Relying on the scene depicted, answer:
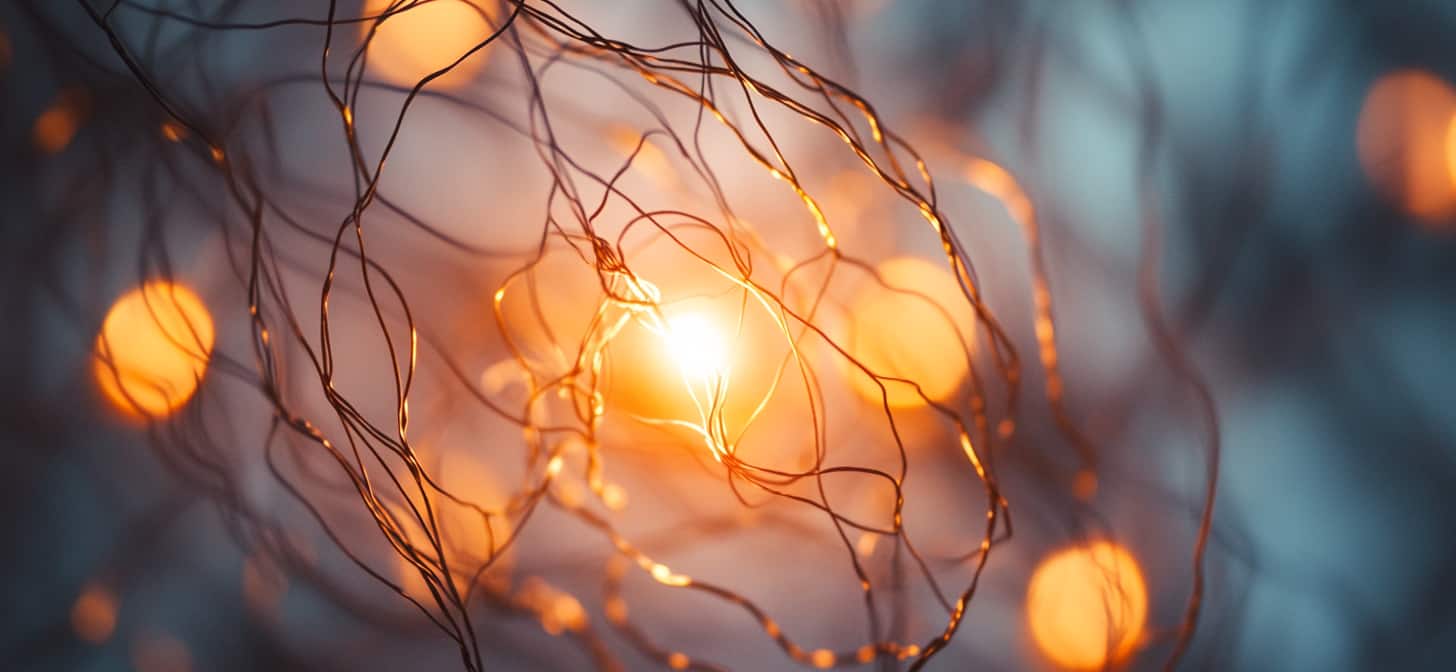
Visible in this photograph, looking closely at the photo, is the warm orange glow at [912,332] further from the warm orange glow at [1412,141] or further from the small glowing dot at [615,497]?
the warm orange glow at [1412,141]

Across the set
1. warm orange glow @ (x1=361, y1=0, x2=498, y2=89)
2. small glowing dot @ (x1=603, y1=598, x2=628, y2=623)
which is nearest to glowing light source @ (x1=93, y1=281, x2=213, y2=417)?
warm orange glow @ (x1=361, y1=0, x2=498, y2=89)

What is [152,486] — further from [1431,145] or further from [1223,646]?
[1431,145]

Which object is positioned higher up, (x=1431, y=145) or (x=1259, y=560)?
(x=1431, y=145)

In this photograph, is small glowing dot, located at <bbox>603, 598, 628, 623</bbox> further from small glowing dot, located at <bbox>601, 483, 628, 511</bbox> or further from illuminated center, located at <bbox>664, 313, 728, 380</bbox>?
illuminated center, located at <bbox>664, 313, 728, 380</bbox>

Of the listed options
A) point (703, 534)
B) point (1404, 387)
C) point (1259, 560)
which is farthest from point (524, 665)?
point (1404, 387)

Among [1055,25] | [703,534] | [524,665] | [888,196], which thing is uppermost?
[1055,25]

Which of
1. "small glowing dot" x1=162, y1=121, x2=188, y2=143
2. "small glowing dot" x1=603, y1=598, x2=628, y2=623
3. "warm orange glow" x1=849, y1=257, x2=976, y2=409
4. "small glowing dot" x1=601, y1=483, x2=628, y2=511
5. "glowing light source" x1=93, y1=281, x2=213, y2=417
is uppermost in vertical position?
"warm orange glow" x1=849, y1=257, x2=976, y2=409

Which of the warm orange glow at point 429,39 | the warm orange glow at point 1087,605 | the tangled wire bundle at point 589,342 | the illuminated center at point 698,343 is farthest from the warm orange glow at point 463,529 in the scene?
the warm orange glow at point 1087,605
